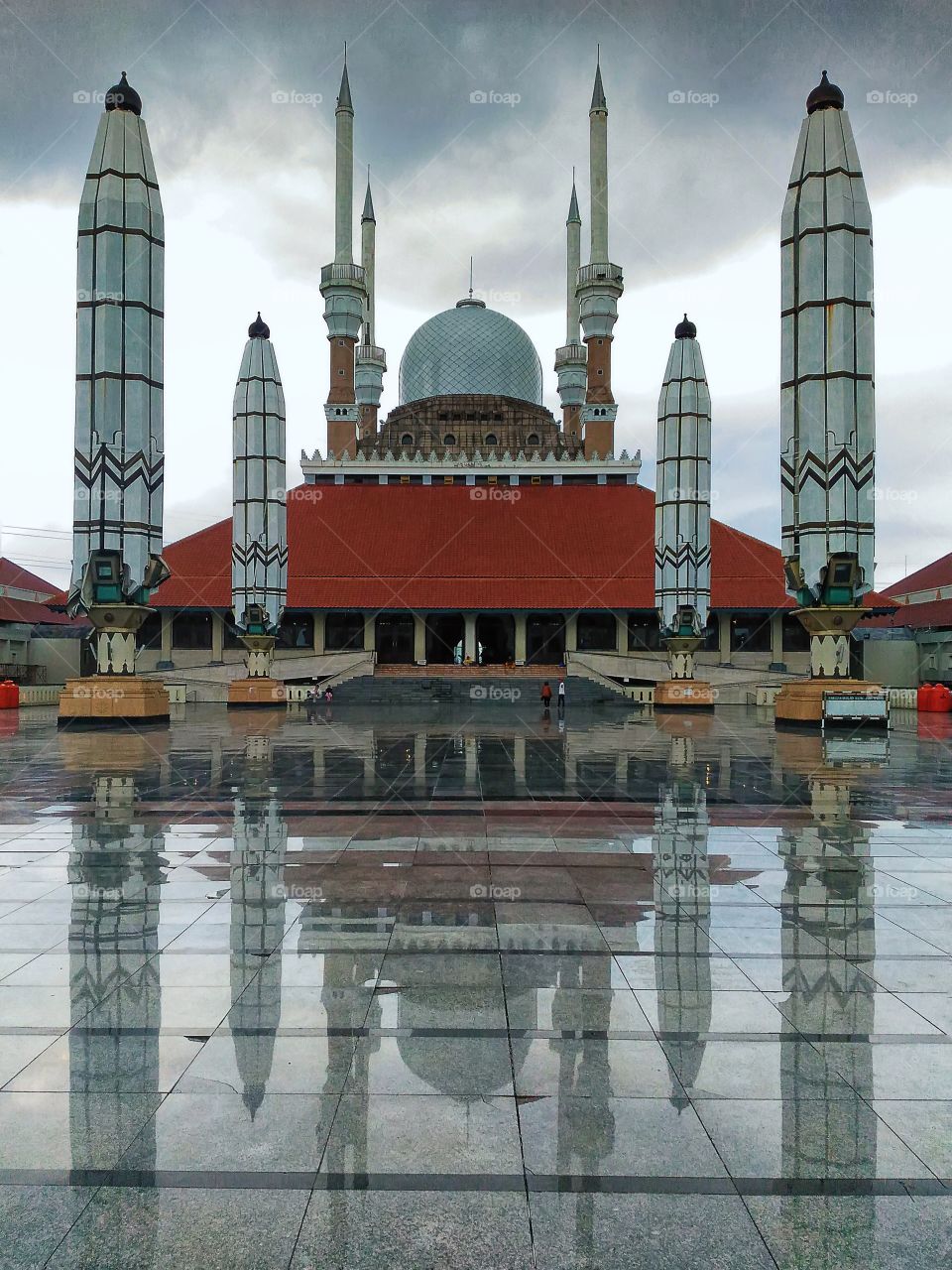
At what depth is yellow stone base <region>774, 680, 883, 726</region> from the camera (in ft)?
72.1

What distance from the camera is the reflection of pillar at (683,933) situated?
14.0 feet

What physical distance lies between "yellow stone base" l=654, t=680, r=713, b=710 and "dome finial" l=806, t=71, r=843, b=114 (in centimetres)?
1906

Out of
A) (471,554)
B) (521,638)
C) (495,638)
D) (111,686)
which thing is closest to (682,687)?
(521,638)

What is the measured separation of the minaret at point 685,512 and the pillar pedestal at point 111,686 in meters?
19.2

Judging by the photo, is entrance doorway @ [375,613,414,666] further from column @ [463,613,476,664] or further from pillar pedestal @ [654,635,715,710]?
pillar pedestal @ [654,635,715,710]

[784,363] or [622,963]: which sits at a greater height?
[784,363]

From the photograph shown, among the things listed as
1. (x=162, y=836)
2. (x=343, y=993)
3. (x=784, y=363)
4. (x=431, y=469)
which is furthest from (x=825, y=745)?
(x=431, y=469)

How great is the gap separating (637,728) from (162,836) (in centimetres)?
1771

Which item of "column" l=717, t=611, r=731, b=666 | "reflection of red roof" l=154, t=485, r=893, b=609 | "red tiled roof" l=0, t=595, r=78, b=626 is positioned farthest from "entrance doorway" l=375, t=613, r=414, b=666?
"column" l=717, t=611, r=731, b=666

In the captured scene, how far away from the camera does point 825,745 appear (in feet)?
60.7

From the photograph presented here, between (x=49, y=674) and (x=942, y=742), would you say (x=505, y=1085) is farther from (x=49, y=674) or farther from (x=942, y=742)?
(x=49, y=674)

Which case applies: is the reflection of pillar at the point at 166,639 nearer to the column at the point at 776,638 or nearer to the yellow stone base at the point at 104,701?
the yellow stone base at the point at 104,701

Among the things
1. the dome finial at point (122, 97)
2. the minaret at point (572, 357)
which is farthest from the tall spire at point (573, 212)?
the dome finial at point (122, 97)

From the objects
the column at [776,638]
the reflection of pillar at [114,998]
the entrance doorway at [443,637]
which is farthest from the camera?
the entrance doorway at [443,637]
